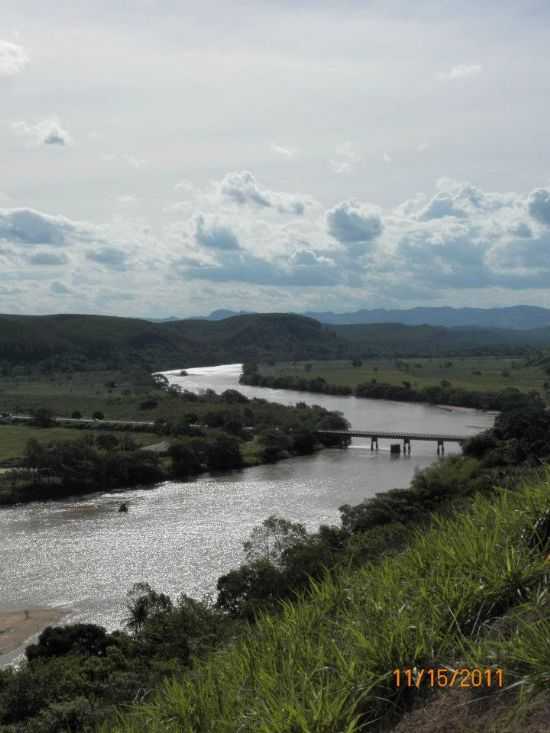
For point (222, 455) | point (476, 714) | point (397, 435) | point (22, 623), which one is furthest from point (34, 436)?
point (476, 714)

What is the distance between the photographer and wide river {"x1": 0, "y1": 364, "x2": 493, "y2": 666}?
27.3 m

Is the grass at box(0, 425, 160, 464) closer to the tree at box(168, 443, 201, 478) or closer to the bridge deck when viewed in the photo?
the tree at box(168, 443, 201, 478)

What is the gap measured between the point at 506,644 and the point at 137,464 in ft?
156

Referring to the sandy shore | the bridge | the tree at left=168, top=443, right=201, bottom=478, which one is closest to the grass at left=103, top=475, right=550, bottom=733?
the sandy shore

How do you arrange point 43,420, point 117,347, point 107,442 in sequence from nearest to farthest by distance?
point 107,442, point 43,420, point 117,347

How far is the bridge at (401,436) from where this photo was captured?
2297 inches

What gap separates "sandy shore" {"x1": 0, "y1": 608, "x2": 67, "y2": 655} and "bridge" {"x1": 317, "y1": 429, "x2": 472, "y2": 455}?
1457 inches

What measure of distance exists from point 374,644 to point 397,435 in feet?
187

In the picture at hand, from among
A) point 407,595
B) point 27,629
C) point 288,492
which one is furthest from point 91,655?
point 288,492

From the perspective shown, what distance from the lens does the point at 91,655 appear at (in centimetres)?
1831

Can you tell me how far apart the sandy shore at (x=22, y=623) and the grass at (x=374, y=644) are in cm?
1940
